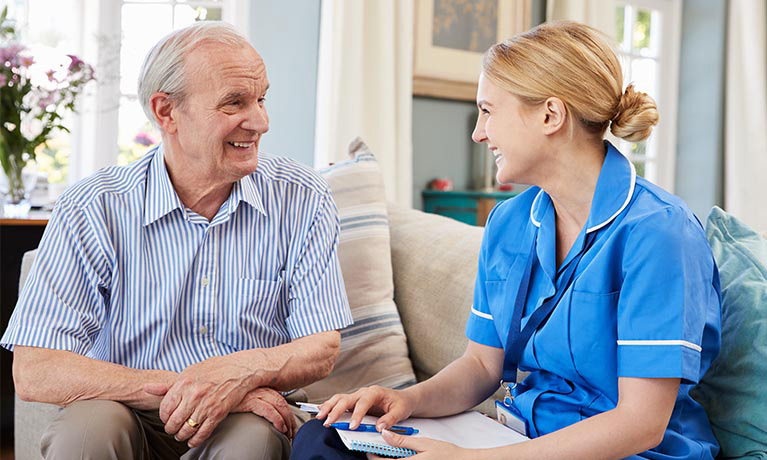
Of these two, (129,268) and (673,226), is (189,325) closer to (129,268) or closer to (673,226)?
(129,268)

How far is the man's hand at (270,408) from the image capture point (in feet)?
4.47

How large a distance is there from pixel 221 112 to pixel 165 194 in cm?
20

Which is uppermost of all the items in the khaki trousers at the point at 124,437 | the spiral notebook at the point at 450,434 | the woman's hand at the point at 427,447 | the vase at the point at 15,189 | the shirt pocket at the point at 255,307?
the vase at the point at 15,189

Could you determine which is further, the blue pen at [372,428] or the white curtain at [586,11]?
the white curtain at [586,11]

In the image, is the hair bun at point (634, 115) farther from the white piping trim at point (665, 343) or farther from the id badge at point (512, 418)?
the id badge at point (512, 418)

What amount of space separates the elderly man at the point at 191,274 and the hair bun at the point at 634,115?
672 millimetres

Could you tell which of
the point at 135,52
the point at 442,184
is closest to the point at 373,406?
the point at 135,52

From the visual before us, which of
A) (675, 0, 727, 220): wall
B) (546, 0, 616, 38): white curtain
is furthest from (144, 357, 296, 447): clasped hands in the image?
(675, 0, 727, 220): wall

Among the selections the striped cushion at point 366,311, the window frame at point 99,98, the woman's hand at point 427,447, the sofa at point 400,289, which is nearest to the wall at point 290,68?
the window frame at point 99,98

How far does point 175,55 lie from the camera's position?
1.48m

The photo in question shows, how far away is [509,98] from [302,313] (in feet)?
2.05

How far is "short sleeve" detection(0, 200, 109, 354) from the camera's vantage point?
4.52ft

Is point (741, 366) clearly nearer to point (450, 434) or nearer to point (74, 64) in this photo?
point (450, 434)

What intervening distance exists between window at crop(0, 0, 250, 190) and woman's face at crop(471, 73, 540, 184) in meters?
2.13
